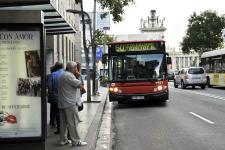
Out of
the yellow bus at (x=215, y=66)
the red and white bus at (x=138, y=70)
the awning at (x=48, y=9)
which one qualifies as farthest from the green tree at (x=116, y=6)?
the yellow bus at (x=215, y=66)

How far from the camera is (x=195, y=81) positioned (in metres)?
38.9

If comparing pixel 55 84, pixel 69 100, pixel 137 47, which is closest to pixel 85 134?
pixel 55 84

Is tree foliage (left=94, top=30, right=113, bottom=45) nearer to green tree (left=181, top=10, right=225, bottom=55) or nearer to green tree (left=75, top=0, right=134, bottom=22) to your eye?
green tree (left=75, top=0, right=134, bottom=22)

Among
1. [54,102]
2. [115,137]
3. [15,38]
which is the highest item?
[15,38]

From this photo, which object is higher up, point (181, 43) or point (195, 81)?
point (181, 43)

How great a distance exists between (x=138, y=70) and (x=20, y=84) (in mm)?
12640

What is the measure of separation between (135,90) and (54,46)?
1247 cm

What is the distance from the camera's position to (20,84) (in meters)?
8.31

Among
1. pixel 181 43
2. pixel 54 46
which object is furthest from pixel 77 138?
pixel 181 43

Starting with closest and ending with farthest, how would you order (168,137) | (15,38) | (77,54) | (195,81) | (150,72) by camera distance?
(15,38) → (168,137) → (150,72) → (195,81) → (77,54)

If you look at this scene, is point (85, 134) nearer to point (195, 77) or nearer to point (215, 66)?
point (195, 77)

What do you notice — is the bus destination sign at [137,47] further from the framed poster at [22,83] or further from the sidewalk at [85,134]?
the framed poster at [22,83]

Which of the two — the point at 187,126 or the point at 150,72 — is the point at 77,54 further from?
the point at 187,126

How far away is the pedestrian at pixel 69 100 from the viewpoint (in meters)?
9.77
